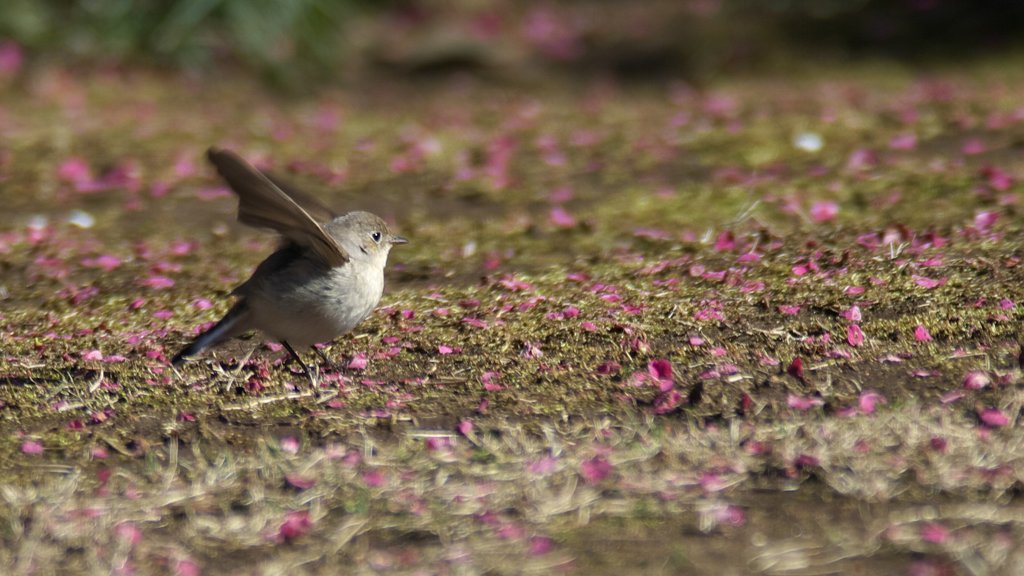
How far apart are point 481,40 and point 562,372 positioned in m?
10.0

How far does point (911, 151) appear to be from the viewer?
9477 mm

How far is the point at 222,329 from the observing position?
583cm

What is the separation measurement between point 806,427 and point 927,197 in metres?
3.56

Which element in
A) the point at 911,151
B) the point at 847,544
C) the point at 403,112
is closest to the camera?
the point at 847,544

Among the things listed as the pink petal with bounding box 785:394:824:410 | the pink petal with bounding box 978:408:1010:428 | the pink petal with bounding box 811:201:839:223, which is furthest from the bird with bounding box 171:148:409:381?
the pink petal with bounding box 811:201:839:223

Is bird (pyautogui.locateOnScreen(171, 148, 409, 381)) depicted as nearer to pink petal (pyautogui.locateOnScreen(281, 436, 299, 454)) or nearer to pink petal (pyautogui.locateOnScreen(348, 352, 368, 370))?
pink petal (pyautogui.locateOnScreen(348, 352, 368, 370))

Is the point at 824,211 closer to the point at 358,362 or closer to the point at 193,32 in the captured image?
the point at 358,362

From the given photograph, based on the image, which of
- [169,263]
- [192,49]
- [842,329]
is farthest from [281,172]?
[842,329]

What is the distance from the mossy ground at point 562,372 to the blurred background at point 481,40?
3310mm

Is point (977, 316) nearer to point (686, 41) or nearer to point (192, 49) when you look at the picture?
point (686, 41)

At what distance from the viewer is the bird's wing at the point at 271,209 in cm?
511

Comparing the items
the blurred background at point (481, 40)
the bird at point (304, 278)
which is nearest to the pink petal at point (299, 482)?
the bird at point (304, 278)

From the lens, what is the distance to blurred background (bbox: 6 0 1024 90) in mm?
13648

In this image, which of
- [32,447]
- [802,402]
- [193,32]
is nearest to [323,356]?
[32,447]
